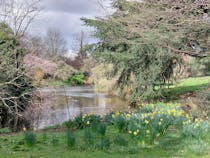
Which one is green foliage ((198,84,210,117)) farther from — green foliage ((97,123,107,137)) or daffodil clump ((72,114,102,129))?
green foliage ((97,123,107,137))

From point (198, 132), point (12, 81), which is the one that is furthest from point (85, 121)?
point (12, 81)

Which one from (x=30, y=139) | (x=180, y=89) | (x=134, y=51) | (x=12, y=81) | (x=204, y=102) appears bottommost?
(x=30, y=139)

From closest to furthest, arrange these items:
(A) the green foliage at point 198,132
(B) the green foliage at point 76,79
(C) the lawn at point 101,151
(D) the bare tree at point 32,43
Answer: (C) the lawn at point 101,151
(A) the green foliage at point 198,132
(D) the bare tree at point 32,43
(B) the green foliage at point 76,79

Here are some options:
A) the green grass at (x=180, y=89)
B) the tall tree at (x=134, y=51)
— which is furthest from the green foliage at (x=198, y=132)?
the green grass at (x=180, y=89)

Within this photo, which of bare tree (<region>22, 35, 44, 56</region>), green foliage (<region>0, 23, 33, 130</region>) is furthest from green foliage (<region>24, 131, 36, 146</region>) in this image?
bare tree (<region>22, 35, 44, 56</region>)

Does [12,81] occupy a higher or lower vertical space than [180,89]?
higher

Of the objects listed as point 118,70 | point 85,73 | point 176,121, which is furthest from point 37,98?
point 85,73

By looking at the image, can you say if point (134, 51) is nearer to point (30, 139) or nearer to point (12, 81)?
point (12, 81)

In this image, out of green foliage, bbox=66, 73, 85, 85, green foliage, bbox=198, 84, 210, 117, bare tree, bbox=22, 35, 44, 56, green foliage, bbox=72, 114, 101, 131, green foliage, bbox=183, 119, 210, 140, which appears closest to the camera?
green foliage, bbox=183, 119, 210, 140

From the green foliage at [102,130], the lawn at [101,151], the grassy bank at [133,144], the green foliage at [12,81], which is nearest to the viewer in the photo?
the lawn at [101,151]

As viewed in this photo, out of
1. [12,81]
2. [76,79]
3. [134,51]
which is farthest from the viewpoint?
[76,79]

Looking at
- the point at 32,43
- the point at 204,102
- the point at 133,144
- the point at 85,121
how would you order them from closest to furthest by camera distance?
the point at 133,144 < the point at 85,121 < the point at 204,102 < the point at 32,43

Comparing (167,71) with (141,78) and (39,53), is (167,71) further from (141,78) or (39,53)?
(39,53)

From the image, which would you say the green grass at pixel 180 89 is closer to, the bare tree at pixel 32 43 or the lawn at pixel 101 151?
the bare tree at pixel 32 43
